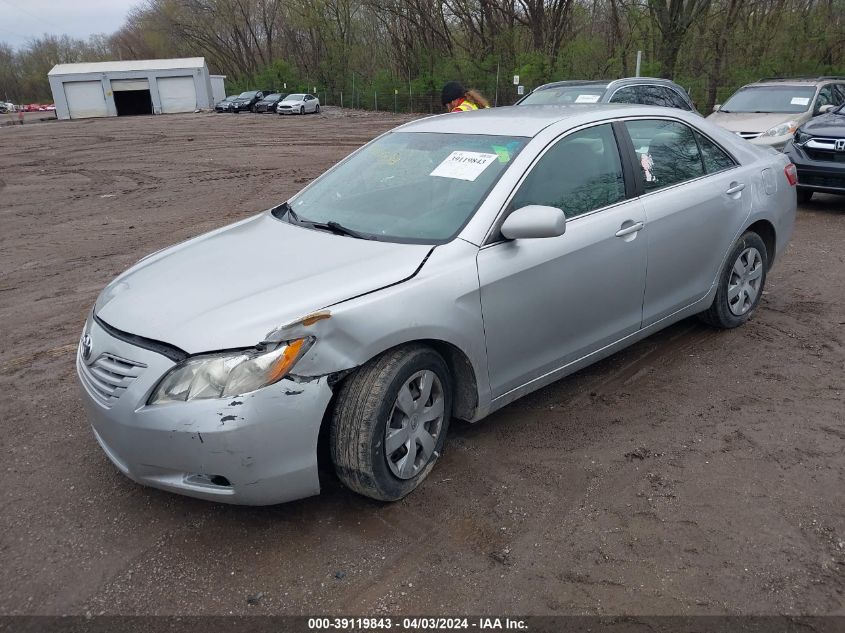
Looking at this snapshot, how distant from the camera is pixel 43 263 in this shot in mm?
7465

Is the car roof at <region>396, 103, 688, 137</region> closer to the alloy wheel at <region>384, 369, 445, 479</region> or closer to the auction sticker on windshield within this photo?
the alloy wheel at <region>384, 369, 445, 479</region>

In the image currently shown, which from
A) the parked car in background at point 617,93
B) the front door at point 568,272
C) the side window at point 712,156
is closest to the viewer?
the front door at point 568,272

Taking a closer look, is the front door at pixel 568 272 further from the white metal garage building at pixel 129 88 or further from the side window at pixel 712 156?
the white metal garage building at pixel 129 88

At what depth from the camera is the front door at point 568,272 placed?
3.20 metres

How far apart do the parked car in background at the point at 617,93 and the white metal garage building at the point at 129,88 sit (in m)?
50.6

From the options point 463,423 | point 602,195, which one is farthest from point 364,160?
point 463,423

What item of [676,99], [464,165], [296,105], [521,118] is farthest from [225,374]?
[296,105]

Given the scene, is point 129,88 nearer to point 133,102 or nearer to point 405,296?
point 133,102

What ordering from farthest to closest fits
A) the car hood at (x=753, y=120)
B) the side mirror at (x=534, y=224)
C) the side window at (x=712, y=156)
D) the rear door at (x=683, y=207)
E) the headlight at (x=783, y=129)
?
the car hood at (x=753, y=120) < the headlight at (x=783, y=129) < the side window at (x=712, y=156) < the rear door at (x=683, y=207) < the side mirror at (x=534, y=224)

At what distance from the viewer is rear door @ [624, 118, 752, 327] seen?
3967mm

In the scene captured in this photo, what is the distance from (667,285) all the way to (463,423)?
154 cm

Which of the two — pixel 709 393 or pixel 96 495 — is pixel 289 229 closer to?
pixel 96 495

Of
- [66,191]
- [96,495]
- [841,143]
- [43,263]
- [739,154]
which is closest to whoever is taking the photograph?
[96,495]

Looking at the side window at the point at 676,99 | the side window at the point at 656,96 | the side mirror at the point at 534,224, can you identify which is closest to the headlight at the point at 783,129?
the side window at the point at 676,99
